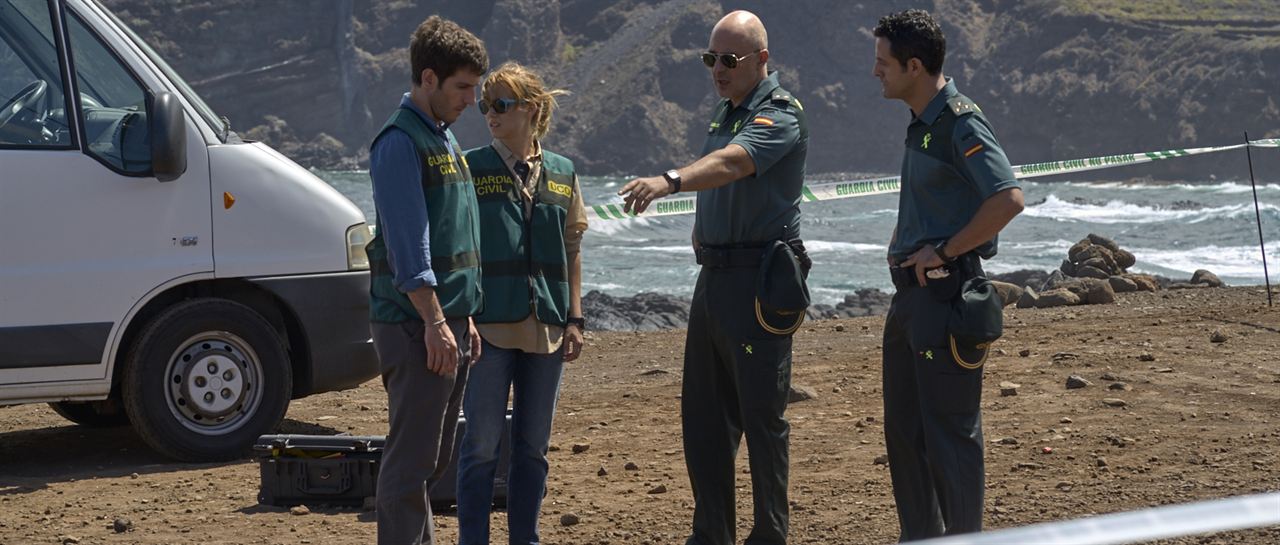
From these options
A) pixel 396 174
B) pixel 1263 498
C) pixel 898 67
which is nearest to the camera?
pixel 1263 498

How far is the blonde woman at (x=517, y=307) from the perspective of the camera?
516cm

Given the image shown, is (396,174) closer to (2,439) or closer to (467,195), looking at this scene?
(467,195)

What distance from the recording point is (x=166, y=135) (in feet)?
24.3

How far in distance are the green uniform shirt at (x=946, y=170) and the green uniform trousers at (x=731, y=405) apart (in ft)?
1.71

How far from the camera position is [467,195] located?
4805 mm

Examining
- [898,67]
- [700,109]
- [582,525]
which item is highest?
[700,109]

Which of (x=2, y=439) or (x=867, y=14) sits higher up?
(x=867, y=14)

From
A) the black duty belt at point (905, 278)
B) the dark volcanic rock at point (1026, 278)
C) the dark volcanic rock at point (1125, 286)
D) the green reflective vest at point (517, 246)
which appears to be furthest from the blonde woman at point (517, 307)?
the dark volcanic rock at point (1026, 278)

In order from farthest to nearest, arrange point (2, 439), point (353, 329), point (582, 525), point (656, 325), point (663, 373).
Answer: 1. point (656, 325)
2. point (663, 373)
3. point (2, 439)
4. point (353, 329)
5. point (582, 525)

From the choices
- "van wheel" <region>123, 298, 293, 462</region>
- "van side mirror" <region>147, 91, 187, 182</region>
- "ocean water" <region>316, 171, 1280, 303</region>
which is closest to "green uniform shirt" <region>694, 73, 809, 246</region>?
"van side mirror" <region>147, 91, 187, 182</region>

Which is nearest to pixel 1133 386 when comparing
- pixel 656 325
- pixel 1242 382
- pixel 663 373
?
pixel 1242 382

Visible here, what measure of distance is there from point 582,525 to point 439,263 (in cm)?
194

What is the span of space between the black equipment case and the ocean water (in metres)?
24.0

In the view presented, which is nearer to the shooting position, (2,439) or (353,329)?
(353,329)
